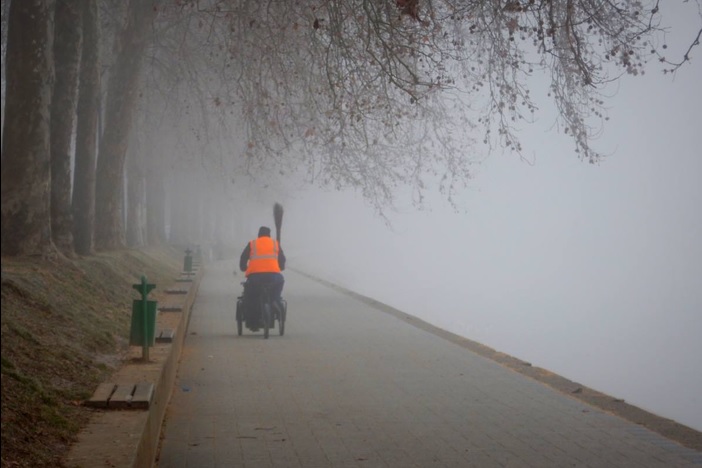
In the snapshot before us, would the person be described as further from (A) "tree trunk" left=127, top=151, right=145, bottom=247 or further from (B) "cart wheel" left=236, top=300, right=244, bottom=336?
(A) "tree trunk" left=127, top=151, right=145, bottom=247

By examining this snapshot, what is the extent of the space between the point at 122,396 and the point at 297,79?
1007cm

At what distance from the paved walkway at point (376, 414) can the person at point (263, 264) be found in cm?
96

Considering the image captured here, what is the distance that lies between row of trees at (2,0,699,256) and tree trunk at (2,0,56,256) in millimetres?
18

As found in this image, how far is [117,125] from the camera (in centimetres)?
2388

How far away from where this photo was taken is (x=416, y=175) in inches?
924

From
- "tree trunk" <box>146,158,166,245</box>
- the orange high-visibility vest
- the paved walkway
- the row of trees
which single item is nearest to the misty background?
the row of trees

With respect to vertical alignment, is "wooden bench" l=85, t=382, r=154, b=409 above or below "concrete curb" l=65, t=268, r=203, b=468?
above

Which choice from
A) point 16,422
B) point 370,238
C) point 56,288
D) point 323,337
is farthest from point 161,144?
point 370,238

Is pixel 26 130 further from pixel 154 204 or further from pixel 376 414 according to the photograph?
pixel 154 204

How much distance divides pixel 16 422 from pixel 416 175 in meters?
17.1

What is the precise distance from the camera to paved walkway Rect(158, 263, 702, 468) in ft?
→ 28.0

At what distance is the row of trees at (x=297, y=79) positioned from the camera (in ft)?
42.8

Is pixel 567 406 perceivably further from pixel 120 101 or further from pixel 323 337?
pixel 120 101

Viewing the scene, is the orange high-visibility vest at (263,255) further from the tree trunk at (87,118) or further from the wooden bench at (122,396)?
the wooden bench at (122,396)
